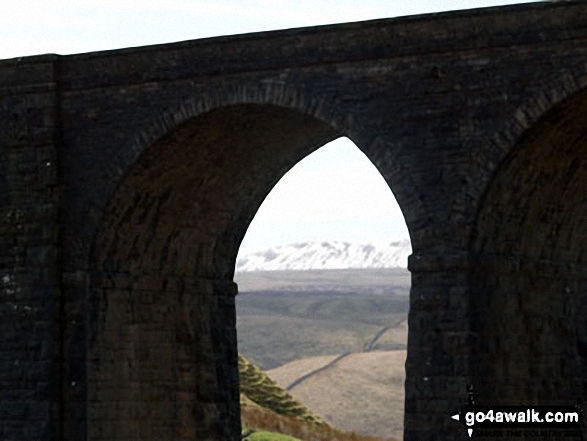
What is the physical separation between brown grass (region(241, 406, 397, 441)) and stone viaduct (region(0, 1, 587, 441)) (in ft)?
32.8

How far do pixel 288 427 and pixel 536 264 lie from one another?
15222 millimetres

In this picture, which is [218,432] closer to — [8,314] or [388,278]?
[8,314]

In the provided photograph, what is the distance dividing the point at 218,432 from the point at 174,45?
652 cm

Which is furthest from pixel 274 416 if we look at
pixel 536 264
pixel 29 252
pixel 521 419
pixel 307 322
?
pixel 307 322

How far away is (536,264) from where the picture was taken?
26.0 metres

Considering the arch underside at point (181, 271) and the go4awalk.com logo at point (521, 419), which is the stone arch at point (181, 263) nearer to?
the arch underside at point (181, 271)

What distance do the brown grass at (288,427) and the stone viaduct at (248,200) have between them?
32.8 ft

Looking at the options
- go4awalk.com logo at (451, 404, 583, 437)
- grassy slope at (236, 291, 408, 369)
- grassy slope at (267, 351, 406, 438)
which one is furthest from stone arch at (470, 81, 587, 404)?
grassy slope at (236, 291, 408, 369)

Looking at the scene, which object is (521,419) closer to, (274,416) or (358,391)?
(274,416)

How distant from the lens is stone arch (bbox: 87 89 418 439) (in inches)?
1064

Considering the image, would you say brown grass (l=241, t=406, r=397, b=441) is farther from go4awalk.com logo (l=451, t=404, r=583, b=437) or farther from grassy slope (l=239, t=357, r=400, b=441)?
go4awalk.com logo (l=451, t=404, r=583, b=437)

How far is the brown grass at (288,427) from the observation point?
39.3 meters

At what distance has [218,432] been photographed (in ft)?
95.2

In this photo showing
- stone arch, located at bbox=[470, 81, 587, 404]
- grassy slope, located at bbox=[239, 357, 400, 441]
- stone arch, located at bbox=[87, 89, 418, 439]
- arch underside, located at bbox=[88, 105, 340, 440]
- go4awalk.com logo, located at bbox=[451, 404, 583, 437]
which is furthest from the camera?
grassy slope, located at bbox=[239, 357, 400, 441]
